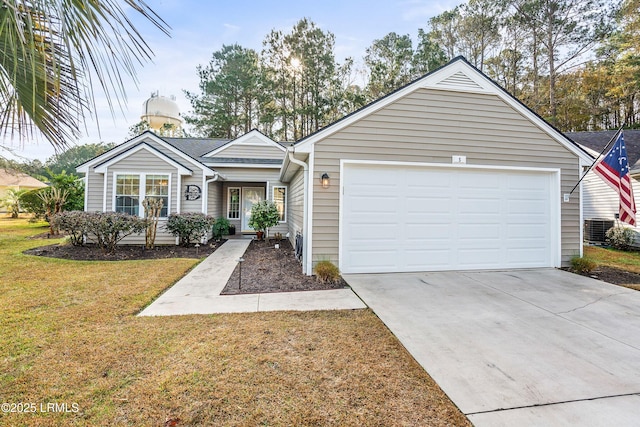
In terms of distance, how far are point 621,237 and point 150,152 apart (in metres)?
15.7

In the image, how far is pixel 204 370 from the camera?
2535mm

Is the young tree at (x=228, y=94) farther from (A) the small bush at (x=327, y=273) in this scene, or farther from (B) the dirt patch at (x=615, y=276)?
(B) the dirt patch at (x=615, y=276)

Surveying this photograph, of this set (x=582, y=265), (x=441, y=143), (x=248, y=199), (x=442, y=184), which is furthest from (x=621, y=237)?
(x=248, y=199)

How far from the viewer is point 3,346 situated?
2930 mm

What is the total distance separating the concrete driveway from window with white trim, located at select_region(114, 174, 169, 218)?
749cm

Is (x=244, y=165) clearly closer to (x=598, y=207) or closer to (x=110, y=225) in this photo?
(x=110, y=225)

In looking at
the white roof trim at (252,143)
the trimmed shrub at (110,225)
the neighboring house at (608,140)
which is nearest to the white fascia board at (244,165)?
the white roof trim at (252,143)

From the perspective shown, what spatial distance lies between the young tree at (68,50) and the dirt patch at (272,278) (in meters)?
3.67

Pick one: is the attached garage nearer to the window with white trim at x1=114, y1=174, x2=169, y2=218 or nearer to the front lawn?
the front lawn

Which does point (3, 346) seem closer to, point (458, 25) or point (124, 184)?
A: point (124, 184)

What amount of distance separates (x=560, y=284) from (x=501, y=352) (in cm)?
358

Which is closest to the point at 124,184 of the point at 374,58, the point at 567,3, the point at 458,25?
the point at 374,58

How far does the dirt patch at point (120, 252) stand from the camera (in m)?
7.61

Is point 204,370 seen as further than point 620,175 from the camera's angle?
No
